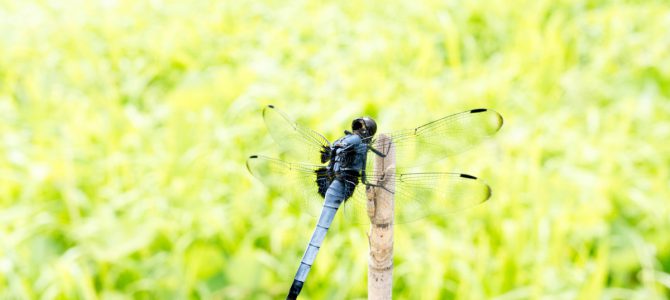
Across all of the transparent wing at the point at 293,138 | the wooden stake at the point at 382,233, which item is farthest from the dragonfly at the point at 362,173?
the wooden stake at the point at 382,233

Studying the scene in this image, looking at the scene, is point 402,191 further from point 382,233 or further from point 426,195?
point 382,233

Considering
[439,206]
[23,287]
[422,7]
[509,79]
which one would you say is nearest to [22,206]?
[23,287]

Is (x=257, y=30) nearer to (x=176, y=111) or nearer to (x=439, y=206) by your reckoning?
(x=176, y=111)

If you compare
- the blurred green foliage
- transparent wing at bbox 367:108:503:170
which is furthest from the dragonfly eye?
the blurred green foliage

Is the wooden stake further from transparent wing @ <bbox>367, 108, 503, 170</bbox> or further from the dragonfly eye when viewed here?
transparent wing @ <bbox>367, 108, 503, 170</bbox>

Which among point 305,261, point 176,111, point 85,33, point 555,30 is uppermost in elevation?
point 85,33

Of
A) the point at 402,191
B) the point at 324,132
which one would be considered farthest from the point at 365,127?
the point at 324,132
